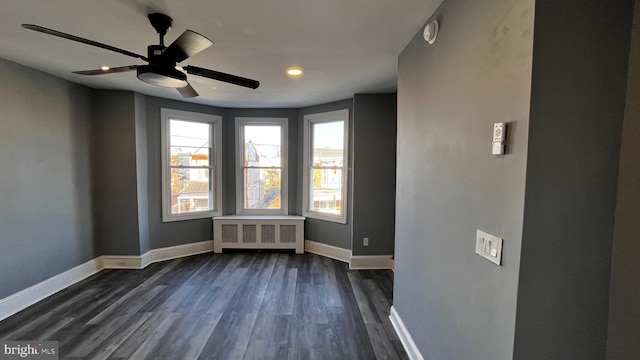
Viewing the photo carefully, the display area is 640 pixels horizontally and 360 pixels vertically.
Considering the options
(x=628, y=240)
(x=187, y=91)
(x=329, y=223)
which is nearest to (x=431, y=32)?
(x=628, y=240)

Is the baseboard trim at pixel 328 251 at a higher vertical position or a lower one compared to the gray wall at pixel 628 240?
lower

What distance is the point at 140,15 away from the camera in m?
1.75

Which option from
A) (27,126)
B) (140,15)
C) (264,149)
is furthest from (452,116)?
(27,126)

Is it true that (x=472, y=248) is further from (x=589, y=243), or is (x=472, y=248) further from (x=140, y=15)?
(x=140, y=15)

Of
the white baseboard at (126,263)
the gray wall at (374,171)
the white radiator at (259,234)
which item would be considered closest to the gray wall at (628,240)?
the gray wall at (374,171)

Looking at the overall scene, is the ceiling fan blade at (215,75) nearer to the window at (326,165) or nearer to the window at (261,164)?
the window at (326,165)

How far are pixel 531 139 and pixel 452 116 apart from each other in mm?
558

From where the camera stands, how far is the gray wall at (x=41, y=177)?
2578 mm

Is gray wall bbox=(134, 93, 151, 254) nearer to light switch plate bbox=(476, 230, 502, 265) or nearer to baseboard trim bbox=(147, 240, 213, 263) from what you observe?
baseboard trim bbox=(147, 240, 213, 263)

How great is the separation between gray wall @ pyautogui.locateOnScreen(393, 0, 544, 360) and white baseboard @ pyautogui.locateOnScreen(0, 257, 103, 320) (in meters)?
3.71

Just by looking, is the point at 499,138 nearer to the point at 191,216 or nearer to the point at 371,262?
the point at 371,262

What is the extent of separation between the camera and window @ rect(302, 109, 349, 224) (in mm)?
4129

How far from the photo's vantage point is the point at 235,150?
4.62m

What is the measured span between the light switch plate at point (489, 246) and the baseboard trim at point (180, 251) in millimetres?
4243
